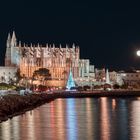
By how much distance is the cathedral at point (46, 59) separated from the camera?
173m

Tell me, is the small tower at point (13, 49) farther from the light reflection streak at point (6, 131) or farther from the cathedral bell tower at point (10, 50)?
the light reflection streak at point (6, 131)

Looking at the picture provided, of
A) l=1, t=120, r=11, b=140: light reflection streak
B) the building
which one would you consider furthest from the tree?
l=1, t=120, r=11, b=140: light reflection streak

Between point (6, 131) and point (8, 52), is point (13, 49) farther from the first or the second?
point (6, 131)

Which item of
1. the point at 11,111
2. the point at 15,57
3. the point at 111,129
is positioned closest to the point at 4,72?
the point at 15,57

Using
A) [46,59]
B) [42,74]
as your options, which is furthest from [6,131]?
[46,59]

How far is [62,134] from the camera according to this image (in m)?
24.2

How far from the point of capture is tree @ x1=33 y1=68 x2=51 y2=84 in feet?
543

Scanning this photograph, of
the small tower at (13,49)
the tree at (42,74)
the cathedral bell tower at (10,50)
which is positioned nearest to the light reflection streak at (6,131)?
the tree at (42,74)

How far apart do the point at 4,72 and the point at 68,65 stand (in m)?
20.2

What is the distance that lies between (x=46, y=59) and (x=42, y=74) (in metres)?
11.9

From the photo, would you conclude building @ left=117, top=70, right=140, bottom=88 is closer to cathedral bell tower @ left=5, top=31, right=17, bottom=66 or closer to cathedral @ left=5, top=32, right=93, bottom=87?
cathedral @ left=5, top=32, right=93, bottom=87

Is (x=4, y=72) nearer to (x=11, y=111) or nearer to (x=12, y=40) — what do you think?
(x=12, y=40)

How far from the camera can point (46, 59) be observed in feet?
579

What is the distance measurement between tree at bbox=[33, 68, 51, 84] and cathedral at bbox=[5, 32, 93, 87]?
12.3 ft
